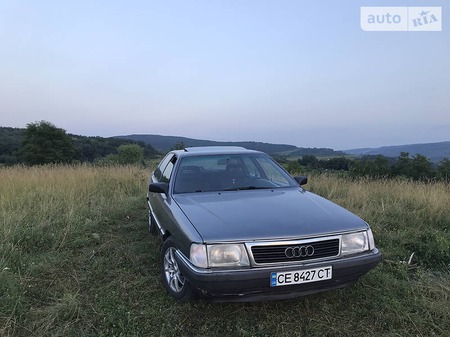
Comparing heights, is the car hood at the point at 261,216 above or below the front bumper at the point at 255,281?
above

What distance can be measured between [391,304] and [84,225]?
14.4ft

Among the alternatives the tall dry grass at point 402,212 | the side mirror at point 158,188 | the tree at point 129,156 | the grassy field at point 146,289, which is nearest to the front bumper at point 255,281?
the grassy field at point 146,289

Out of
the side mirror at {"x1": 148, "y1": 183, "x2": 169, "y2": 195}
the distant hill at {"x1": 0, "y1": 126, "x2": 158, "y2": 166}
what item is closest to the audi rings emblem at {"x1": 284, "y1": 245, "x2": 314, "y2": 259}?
the side mirror at {"x1": 148, "y1": 183, "x2": 169, "y2": 195}

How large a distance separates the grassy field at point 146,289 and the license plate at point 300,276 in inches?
17.9

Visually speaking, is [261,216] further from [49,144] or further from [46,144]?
[46,144]

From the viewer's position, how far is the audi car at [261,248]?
2322 mm

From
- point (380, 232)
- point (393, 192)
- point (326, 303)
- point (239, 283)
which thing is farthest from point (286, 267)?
point (393, 192)

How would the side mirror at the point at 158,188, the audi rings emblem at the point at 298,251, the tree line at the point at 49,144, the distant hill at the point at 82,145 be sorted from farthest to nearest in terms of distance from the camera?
the tree line at the point at 49,144 → the distant hill at the point at 82,145 → the side mirror at the point at 158,188 → the audi rings emblem at the point at 298,251

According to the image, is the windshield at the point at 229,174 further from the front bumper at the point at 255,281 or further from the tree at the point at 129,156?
the tree at the point at 129,156

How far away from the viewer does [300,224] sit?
8.36ft

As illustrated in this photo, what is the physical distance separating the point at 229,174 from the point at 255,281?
179 cm

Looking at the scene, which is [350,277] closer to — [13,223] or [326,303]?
[326,303]

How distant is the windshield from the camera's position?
12.1ft

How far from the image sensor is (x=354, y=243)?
2.60 m
